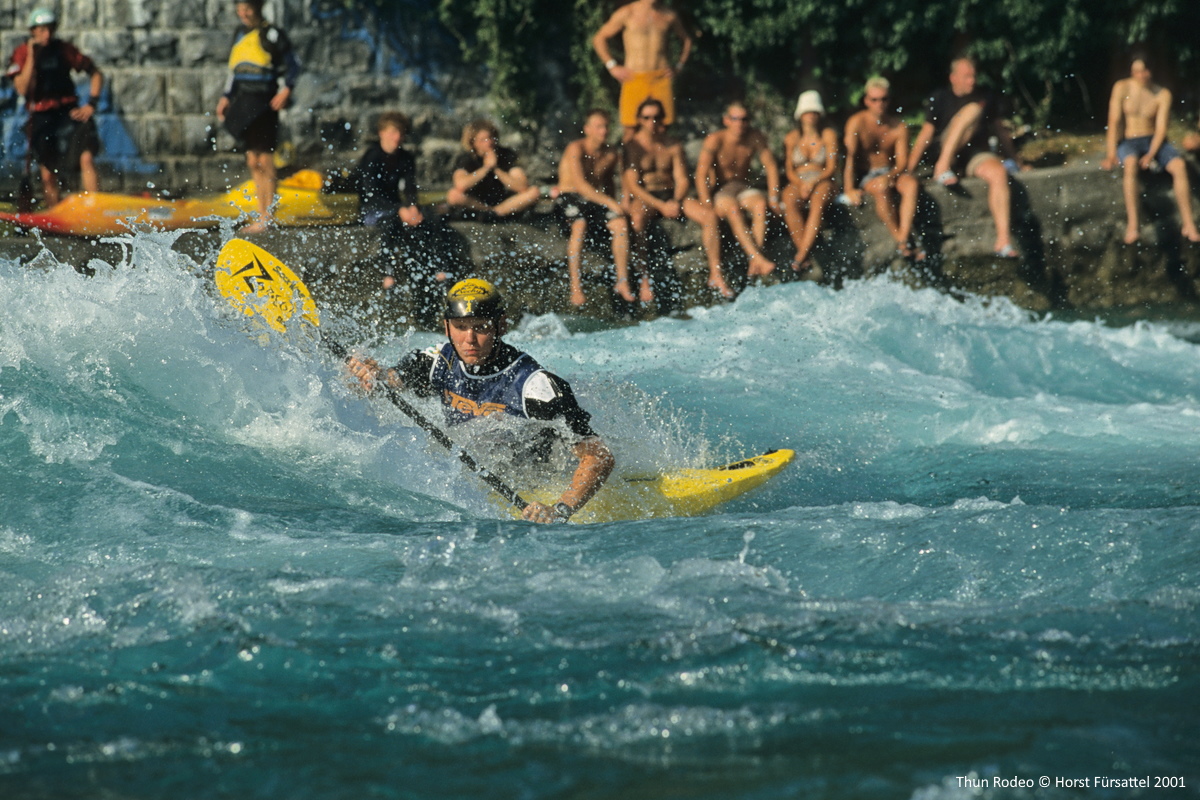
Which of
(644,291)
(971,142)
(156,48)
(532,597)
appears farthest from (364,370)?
(156,48)

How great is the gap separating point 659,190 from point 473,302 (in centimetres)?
423

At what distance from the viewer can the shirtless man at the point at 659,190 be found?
8.50 metres

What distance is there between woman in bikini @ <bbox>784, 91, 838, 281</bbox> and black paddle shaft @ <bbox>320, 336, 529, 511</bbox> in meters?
4.42

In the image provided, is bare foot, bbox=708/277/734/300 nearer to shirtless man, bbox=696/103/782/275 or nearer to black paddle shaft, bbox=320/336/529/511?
shirtless man, bbox=696/103/782/275

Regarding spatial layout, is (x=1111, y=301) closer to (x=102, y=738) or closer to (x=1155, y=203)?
(x=1155, y=203)

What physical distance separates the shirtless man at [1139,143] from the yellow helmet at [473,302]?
21.2ft

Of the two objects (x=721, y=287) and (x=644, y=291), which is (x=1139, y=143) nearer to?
(x=721, y=287)

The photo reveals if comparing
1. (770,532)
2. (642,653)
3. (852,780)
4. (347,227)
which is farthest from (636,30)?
(852,780)

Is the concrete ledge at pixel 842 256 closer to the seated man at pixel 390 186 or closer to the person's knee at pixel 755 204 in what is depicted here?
the seated man at pixel 390 186

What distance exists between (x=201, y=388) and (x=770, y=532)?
3.02 meters

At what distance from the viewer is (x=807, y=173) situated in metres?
8.73

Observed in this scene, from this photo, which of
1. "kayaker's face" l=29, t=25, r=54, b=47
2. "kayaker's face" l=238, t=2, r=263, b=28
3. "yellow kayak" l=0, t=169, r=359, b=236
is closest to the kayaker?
"kayaker's face" l=238, t=2, r=263, b=28

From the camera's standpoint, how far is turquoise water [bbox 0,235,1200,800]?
2691 mm

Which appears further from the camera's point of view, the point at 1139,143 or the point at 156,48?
the point at 156,48
